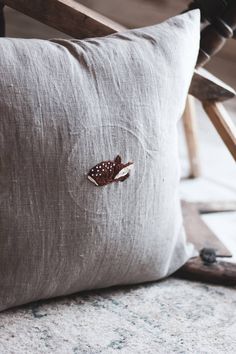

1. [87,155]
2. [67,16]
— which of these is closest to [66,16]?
[67,16]

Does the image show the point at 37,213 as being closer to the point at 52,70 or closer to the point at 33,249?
the point at 33,249

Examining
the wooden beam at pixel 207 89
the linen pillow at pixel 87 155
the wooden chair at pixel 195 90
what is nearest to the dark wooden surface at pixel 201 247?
the wooden chair at pixel 195 90

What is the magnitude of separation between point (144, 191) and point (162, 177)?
4cm

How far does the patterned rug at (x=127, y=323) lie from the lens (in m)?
0.73

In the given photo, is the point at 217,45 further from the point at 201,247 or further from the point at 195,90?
the point at 201,247

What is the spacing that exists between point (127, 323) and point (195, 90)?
0.48 m

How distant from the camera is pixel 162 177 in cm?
81

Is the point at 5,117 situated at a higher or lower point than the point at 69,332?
higher

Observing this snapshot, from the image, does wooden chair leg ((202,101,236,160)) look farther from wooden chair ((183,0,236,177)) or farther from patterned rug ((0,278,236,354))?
patterned rug ((0,278,236,354))

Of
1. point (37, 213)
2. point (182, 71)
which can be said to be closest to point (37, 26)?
point (182, 71)

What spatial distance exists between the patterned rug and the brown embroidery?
0.22 meters

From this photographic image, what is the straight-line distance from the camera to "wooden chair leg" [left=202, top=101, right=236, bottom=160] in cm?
100

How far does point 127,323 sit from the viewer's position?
0.79 metres

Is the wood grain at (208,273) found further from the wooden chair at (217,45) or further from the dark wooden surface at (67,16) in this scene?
the dark wooden surface at (67,16)
